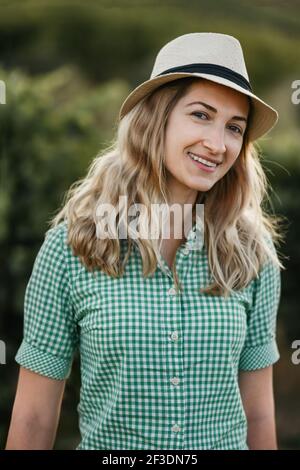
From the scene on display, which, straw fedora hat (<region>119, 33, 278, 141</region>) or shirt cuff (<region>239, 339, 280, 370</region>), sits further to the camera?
shirt cuff (<region>239, 339, 280, 370</region>)

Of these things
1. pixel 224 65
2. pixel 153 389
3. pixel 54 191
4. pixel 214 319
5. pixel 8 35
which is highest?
pixel 8 35

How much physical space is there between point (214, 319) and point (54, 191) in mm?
1393

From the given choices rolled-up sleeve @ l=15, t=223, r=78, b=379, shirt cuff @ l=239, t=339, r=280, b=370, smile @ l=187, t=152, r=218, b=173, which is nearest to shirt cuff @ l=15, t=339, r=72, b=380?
rolled-up sleeve @ l=15, t=223, r=78, b=379

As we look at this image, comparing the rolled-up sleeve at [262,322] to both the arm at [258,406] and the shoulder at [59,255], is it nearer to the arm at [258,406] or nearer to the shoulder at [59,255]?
the arm at [258,406]

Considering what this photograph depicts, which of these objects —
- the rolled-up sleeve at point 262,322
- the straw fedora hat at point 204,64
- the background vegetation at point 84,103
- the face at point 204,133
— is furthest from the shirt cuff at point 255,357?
the background vegetation at point 84,103

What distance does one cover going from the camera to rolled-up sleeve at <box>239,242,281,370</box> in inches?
66.7

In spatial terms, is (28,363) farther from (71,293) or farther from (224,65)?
(224,65)

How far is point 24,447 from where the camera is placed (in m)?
1.61

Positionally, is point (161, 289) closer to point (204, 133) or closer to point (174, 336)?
point (174, 336)

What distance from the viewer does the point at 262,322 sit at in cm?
170

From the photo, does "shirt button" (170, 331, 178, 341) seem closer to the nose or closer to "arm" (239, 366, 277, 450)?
"arm" (239, 366, 277, 450)

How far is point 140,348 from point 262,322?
13.7 inches

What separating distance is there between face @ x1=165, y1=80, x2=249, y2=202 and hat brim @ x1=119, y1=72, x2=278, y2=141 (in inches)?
1.5

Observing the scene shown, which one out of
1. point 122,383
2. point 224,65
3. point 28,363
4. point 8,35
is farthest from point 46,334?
point 8,35
